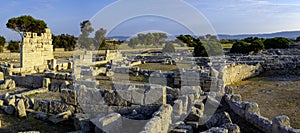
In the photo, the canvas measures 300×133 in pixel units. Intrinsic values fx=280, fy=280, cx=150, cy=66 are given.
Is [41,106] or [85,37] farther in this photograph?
[85,37]

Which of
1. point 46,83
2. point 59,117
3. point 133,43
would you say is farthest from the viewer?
point 133,43

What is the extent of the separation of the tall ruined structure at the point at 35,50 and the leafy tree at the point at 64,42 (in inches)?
1188

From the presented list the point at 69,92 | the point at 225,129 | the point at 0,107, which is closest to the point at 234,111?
the point at 225,129

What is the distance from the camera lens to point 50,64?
77.5ft

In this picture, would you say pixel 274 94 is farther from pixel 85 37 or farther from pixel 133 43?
pixel 85 37

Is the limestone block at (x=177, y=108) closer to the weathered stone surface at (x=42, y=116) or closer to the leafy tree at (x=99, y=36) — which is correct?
the weathered stone surface at (x=42, y=116)

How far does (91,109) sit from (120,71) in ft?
37.5

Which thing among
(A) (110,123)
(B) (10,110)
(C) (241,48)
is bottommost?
(B) (10,110)

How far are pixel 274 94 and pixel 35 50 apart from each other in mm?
19950

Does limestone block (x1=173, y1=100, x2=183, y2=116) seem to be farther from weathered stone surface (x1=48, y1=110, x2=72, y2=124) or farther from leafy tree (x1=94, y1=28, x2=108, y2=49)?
leafy tree (x1=94, y1=28, x2=108, y2=49)

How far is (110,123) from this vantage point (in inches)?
271

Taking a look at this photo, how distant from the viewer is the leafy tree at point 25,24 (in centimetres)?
4941

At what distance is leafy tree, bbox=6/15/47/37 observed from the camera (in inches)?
1945

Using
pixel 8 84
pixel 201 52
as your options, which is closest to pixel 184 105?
pixel 8 84
